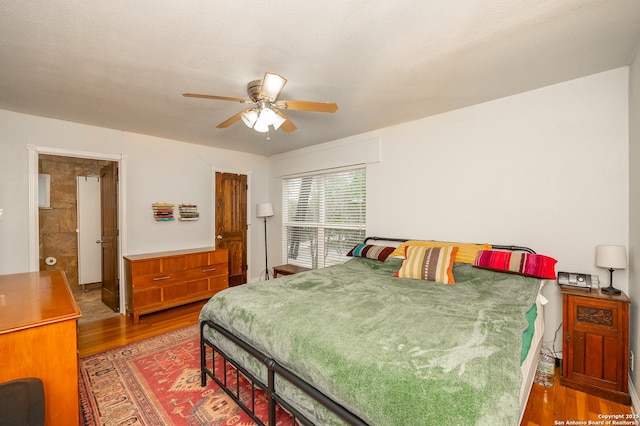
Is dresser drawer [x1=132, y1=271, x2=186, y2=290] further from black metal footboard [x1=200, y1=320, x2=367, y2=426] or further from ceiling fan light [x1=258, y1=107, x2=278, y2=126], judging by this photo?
ceiling fan light [x1=258, y1=107, x2=278, y2=126]

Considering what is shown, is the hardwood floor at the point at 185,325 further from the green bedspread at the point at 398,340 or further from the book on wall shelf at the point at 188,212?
the book on wall shelf at the point at 188,212

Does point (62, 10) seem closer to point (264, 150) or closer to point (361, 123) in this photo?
point (361, 123)

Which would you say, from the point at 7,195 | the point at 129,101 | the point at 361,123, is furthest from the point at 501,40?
the point at 7,195

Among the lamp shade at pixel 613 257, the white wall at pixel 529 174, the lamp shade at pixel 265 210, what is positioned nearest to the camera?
the lamp shade at pixel 613 257

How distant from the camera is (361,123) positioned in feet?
11.9

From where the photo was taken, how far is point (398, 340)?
1.37 metres

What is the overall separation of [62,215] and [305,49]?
5.42 metres

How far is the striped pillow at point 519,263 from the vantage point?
233cm

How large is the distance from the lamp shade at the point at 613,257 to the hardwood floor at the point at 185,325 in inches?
39.4

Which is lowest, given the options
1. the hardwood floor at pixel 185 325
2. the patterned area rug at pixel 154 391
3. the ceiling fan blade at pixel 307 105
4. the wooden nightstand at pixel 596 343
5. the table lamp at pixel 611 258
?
the hardwood floor at pixel 185 325

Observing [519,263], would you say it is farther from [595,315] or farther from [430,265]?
[430,265]

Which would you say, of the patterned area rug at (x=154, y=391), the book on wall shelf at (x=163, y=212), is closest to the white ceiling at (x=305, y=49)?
the book on wall shelf at (x=163, y=212)

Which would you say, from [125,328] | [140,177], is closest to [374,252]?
[125,328]

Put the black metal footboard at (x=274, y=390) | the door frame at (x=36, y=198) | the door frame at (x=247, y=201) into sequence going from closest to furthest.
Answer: the black metal footboard at (x=274, y=390) < the door frame at (x=36, y=198) < the door frame at (x=247, y=201)
